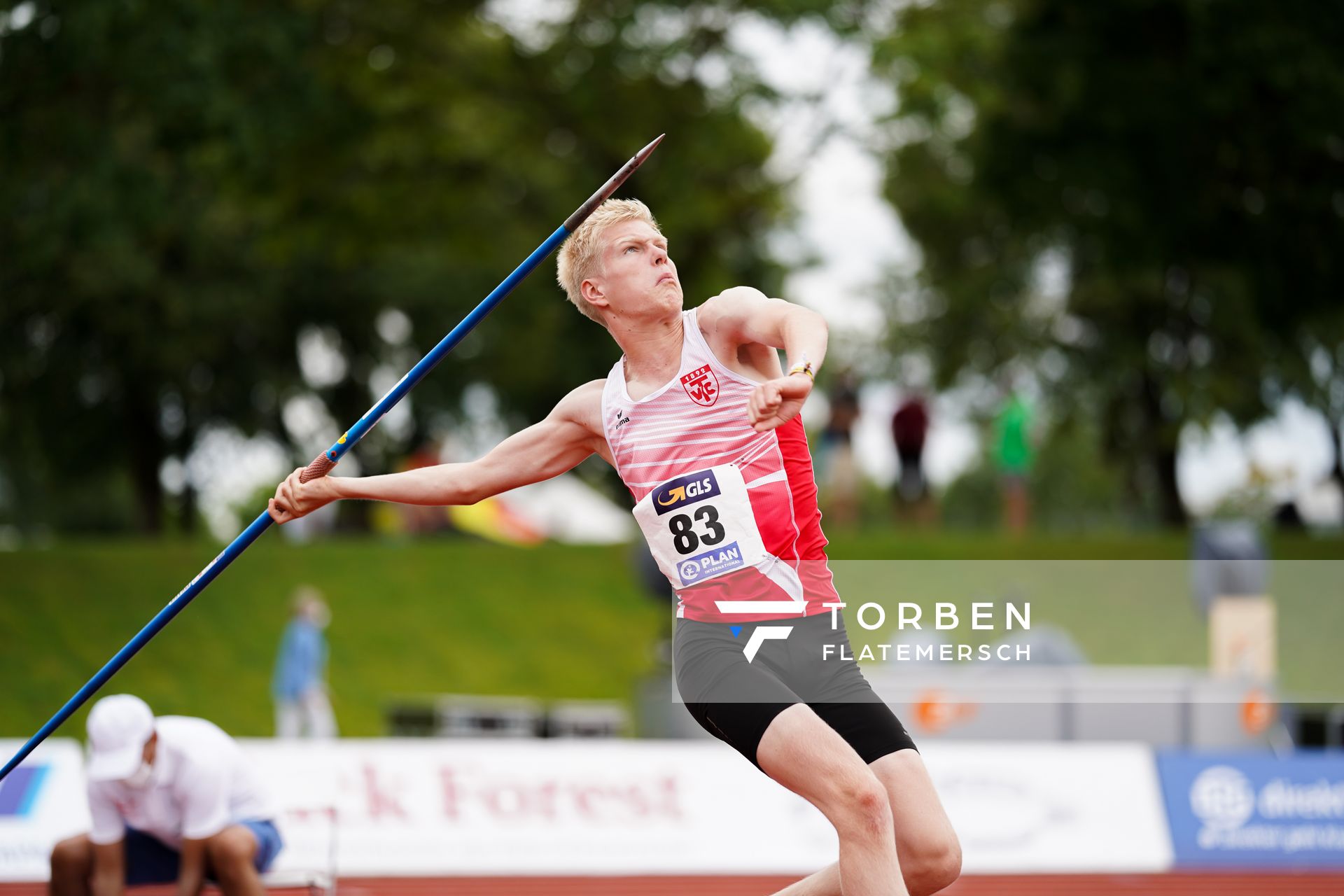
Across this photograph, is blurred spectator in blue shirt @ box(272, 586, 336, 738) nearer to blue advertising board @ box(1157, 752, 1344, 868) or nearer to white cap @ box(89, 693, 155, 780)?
blue advertising board @ box(1157, 752, 1344, 868)

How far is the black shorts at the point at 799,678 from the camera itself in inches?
175

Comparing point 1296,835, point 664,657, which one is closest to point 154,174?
point 664,657

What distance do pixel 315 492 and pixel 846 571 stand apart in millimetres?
3630

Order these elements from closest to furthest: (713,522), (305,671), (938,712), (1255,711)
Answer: (713,522), (938,712), (1255,711), (305,671)

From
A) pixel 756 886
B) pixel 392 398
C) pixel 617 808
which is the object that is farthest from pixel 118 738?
pixel 756 886

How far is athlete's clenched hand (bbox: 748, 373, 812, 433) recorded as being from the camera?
400cm

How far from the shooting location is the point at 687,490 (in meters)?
4.54

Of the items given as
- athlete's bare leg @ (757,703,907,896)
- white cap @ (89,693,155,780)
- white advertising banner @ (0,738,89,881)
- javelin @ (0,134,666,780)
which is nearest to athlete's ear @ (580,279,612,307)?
javelin @ (0,134,666,780)

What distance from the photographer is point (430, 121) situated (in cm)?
2098

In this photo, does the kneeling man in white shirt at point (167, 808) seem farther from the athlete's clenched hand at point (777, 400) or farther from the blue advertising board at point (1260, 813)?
the blue advertising board at point (1260, 813)

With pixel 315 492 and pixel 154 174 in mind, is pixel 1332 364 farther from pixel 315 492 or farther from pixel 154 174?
pixel 315 492

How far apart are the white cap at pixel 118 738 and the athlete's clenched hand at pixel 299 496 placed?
205 centimetres

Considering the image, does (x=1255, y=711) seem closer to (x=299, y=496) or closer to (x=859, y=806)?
(x=859, y=806)

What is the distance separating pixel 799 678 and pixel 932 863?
62 cm
